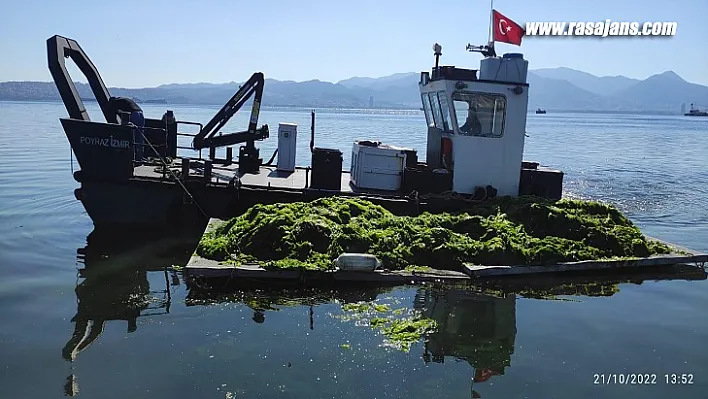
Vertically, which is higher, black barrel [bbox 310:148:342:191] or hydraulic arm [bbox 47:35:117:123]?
hydraulic arm [bbox 47:35:117:123]

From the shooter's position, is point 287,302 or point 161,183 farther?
point 161,183

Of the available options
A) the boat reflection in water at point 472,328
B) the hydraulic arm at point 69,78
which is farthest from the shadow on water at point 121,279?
the boat reflection in water at point 472,328

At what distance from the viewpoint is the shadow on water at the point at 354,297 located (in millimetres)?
7395

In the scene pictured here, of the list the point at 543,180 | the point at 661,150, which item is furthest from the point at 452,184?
the point at 661,150

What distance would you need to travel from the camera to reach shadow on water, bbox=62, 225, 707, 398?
7395 millimetres

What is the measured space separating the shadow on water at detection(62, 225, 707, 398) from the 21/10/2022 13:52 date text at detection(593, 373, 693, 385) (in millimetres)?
998

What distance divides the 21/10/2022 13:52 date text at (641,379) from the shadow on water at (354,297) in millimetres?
998

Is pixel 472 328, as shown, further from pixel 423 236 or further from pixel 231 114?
pixel 231 114

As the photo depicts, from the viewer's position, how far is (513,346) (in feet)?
24.9

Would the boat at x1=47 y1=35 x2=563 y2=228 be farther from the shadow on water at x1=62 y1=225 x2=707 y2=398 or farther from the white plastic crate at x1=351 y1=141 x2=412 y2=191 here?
the shadow on water at x1=62 y1=225 x2=707 y2=398

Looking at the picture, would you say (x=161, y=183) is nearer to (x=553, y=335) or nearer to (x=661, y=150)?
(x=553, y=335)

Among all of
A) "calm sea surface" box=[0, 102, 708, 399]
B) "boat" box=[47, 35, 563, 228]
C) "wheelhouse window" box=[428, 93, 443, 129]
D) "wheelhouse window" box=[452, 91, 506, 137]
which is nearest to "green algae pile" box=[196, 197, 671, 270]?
"calm sea surface" box=[0, 102, 708, 399]

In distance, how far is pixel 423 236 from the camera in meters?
9.72

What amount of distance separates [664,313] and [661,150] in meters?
39.6
